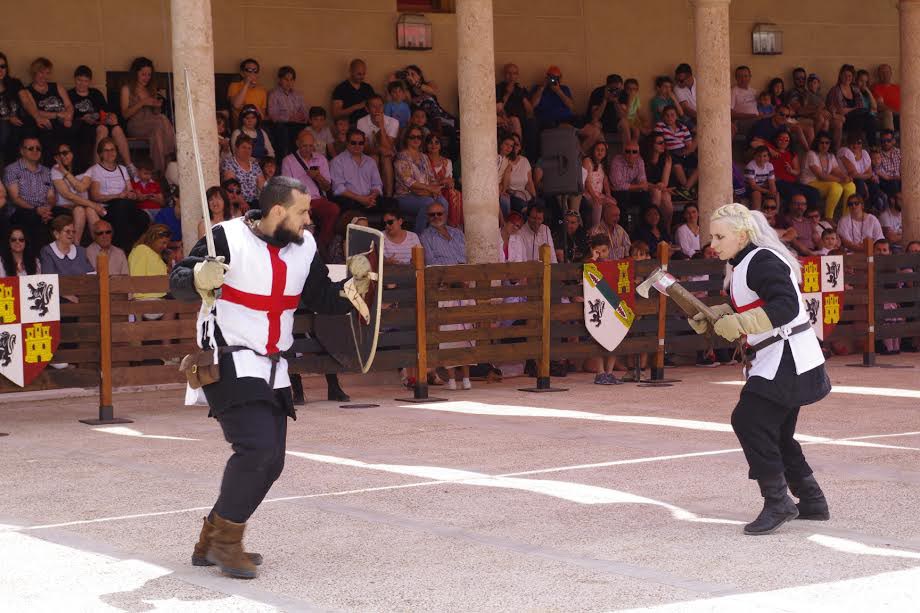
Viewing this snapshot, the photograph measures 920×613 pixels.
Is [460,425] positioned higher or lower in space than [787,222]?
lower

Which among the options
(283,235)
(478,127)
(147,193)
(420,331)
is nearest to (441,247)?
(478,127)

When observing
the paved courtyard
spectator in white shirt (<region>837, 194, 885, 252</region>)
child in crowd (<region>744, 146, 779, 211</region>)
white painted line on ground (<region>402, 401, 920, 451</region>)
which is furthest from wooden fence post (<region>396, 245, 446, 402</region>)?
spectator in white shirt (<region>837, 194, 885, 252</region>)

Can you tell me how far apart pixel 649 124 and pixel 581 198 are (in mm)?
3317

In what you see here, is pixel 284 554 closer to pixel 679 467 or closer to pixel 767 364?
pixel 767 364

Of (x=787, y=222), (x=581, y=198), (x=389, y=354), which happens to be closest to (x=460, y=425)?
(x=389, y=354)

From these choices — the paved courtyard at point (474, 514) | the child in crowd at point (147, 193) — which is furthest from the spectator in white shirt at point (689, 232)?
the child in crowd at point (147, 193)

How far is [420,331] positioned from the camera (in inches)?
547

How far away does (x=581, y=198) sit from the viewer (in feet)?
59.6

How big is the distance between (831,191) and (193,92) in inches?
399

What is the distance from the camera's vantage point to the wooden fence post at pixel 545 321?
14461 mm

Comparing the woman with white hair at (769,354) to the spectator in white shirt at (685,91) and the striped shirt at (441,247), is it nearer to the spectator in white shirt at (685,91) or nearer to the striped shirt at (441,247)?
the striped shirt at (441,247)

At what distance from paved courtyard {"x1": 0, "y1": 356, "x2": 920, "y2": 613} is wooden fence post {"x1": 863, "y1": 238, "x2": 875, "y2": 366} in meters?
3.60

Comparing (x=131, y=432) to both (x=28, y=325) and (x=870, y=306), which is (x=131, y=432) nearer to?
(x=28, y=325)

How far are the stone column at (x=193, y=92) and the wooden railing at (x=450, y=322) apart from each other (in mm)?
1056
